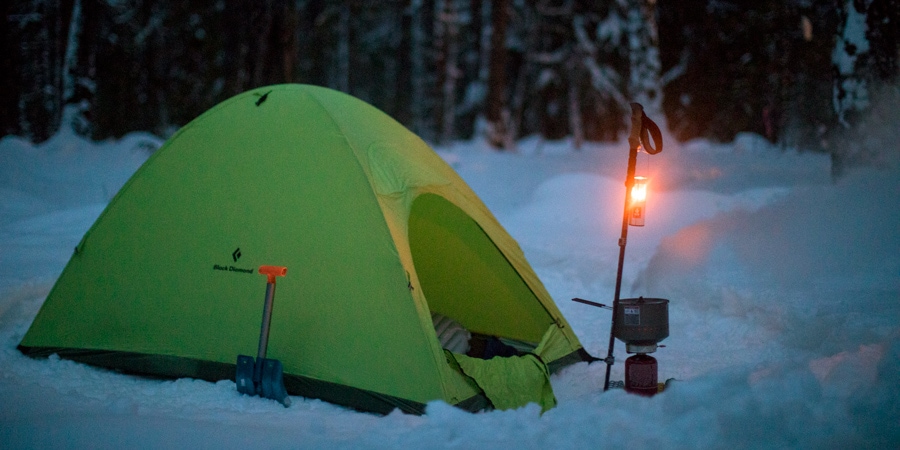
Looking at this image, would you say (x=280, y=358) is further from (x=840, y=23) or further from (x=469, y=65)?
(x=469, y=65)

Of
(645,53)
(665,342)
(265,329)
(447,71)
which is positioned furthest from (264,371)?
(447,71)

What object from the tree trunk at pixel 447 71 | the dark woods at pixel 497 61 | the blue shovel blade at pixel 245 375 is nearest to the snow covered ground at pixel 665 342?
the blue shovel blade at pixel 245 375

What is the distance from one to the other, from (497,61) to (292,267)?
1064 cm

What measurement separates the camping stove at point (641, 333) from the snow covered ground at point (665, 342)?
30cm

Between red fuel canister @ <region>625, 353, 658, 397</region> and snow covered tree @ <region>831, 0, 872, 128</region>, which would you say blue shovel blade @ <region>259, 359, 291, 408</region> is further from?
snow covered tree @ <region>831, 0, 872, 128</region>

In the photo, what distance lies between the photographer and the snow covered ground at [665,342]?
2750 millimetres

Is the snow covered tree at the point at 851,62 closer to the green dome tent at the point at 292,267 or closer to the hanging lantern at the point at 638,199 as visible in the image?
the hanging lantern at the point at 638,199

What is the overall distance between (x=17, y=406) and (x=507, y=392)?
7.93 ft

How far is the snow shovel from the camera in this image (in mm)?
3414

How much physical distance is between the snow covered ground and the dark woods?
6.66 ft

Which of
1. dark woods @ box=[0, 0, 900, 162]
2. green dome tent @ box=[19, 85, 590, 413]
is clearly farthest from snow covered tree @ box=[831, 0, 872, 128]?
green dome tent @ box=[19, 85, 590, 413]

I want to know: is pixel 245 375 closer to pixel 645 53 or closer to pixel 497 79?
pixel 645 53

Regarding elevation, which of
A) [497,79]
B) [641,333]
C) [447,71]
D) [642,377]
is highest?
[447,71]

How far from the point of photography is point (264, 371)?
350 centimetres
